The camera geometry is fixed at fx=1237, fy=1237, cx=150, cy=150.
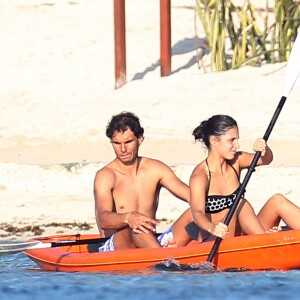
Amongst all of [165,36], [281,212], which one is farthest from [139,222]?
[165,36]

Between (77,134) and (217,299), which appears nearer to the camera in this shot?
(217,299)

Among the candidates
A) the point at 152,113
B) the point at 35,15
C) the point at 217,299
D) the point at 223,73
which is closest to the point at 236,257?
the point at 217,299

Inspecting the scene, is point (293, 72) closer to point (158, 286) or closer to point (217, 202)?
point (217, 202)

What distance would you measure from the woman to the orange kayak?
0.17 metres

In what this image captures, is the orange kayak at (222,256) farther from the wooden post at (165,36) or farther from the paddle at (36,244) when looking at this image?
the wooden post at (165,36)

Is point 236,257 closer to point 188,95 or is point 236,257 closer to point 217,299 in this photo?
point 217,299

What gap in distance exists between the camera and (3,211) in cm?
1020

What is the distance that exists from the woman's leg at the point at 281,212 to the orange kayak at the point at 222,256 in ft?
0.93

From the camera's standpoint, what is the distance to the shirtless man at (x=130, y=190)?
737 cm

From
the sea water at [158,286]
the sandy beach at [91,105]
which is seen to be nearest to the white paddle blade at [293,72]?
the sea water at [158,286]

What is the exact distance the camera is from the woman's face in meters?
7.26

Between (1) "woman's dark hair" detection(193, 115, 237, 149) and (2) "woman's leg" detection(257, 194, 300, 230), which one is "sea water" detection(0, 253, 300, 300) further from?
(1) "woman's dark hair" detection(193, 115, 237, 149)

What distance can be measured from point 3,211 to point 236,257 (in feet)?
11.7

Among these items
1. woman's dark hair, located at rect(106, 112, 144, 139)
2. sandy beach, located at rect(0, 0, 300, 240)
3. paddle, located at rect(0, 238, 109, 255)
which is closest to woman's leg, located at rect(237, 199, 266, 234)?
woman's dark hair, located at rect(106, 112, 144, 139)
